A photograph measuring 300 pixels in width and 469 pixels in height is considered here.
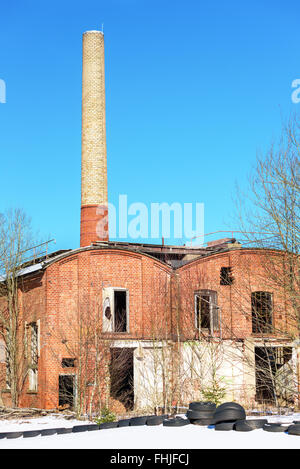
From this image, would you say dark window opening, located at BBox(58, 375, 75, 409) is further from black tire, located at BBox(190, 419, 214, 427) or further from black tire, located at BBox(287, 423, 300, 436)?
black tire, located at BBox(287, 423, 300, 436)

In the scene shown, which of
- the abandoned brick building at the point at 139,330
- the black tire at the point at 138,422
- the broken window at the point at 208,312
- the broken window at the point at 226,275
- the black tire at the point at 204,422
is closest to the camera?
the black tire at the point at 204,422

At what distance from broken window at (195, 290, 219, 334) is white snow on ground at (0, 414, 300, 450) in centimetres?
1950

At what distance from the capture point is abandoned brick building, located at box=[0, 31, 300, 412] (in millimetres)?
25938

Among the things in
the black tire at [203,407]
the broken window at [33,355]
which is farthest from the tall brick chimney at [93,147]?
the black tire at [203,407]

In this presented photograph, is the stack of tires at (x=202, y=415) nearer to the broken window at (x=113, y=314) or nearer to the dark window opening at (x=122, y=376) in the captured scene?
the dark window opening at (x=122, y=376)

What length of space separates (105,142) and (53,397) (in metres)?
14.5

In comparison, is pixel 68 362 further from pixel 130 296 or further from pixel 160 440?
pixel 160 440

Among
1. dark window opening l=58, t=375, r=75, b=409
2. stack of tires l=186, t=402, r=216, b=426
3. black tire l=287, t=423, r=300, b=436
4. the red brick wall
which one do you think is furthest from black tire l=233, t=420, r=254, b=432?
dark window opening l=58, t=375, r=75, b=409

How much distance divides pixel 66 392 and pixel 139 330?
4098 mm

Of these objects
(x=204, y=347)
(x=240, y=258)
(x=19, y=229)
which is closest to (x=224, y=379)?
(x=204, y=347)

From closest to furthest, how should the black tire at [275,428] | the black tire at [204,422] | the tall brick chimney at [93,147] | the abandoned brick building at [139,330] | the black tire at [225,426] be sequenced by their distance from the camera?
the black tire at [275,428]
the black tire at [225,426]
the black tire at [204,422]
the abandoned brick building at [139,330]
the tall brick chimney at [93,147]

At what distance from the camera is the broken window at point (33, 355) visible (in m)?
Result: 27.1

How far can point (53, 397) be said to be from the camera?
2559 cm

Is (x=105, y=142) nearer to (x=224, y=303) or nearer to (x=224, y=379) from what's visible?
(x=224, y=303)
